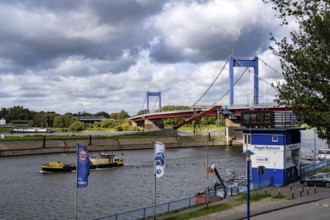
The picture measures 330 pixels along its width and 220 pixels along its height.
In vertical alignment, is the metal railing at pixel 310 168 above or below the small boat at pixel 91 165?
above

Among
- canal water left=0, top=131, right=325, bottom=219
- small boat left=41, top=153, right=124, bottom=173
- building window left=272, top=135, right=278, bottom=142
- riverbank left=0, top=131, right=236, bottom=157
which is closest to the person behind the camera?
canal water left=0, top=131, right=325, bottom=219

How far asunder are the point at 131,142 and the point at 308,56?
109m

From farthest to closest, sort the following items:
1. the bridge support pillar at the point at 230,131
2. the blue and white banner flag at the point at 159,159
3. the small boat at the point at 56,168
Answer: the bridge support pillar at the point at 230,131, the small boat at the point at 56,168, the blue and white banner flag at the point at 159,159

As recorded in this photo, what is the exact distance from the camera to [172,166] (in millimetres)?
74562

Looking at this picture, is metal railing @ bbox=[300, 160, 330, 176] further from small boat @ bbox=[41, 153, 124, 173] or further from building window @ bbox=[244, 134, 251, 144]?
small boat @ bbox=[41, 153, 124, 173]

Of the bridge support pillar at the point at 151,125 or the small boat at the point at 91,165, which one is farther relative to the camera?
the bridge support pillar at the point at 151,125

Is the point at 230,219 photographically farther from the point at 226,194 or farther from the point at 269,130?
the point at 269,130

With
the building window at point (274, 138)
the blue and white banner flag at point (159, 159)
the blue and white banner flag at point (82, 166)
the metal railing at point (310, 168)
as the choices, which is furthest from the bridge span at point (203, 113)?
the blue and white banner flag at point (82, 166)

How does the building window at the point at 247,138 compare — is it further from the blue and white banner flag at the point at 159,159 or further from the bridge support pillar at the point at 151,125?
the bridge support pillar at the point at 151,125

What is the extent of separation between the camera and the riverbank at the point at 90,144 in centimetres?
9856

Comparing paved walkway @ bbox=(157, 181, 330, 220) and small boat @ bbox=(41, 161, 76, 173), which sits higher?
paved walkway @ bbox=(157, 181, 330, 220)

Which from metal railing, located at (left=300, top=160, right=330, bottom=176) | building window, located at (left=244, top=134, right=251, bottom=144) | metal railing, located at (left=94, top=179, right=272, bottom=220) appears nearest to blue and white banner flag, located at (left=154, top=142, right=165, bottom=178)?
metal railing, located at (left=94, top=179, right=272, bottom=220)

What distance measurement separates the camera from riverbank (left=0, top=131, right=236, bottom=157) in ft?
323

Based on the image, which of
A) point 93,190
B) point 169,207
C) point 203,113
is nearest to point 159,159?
point 169,207
